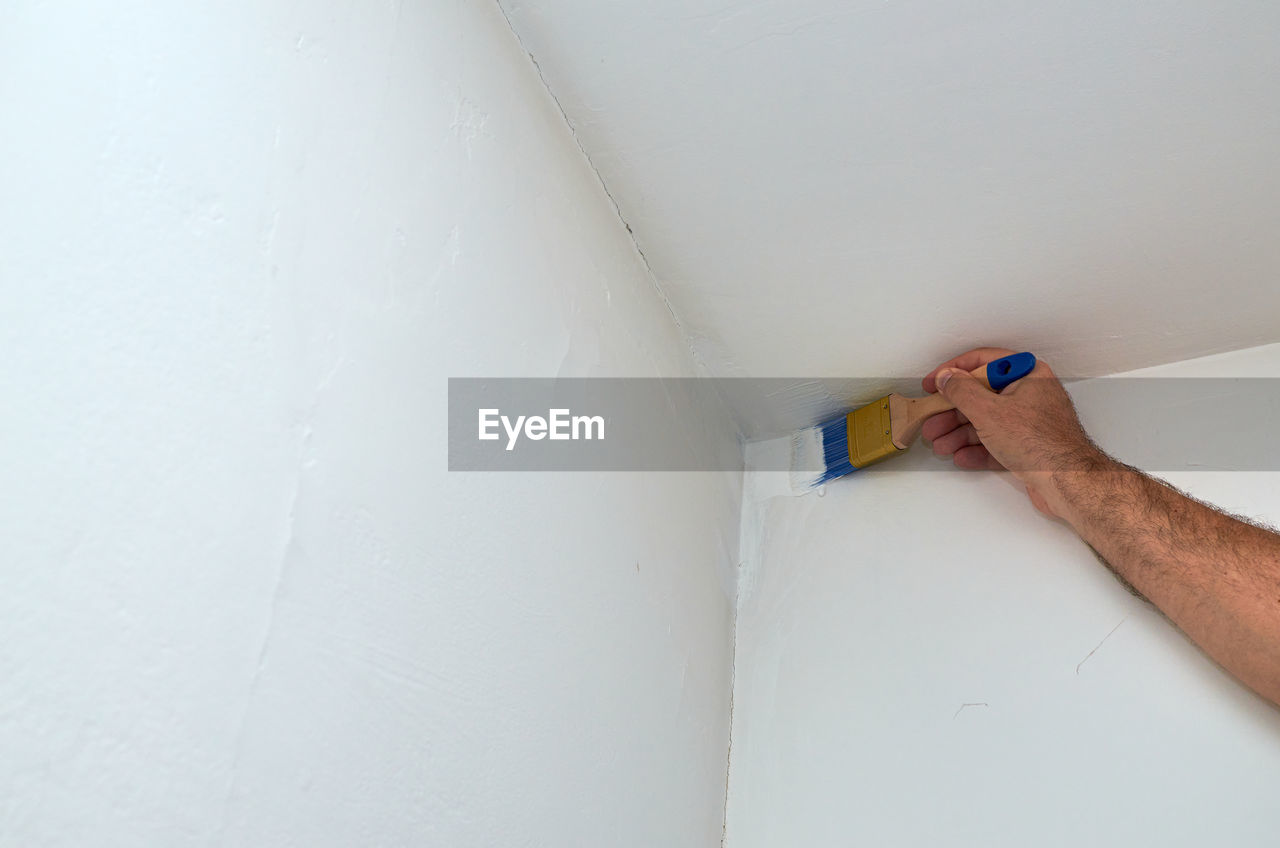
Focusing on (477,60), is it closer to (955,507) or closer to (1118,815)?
(955,507)

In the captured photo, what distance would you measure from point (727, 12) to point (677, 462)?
0.67 m

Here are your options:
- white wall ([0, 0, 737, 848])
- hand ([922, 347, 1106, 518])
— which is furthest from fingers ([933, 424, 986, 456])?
white wall ([0, 0, 737, 848])

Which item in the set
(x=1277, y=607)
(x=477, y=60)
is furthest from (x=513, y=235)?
(x=1277, y=607)

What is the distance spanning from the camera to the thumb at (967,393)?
54.5 inches

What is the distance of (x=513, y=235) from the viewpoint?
3.59 feet

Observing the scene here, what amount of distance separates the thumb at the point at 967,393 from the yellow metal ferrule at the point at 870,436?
114 millimetres

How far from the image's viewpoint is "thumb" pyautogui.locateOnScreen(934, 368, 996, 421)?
138 cm

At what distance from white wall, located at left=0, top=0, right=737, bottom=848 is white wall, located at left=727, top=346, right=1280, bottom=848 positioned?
0.31m

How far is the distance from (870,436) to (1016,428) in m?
0.26

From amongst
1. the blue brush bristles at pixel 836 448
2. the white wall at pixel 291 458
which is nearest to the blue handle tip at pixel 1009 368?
the blue brush bristles at pixel 836 448

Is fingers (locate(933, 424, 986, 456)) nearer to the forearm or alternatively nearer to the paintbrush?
the paintbrush

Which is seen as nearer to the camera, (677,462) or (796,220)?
(796,220)

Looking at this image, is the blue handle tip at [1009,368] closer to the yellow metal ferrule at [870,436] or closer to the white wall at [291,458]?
the yellow metal ferrule at [870,436]

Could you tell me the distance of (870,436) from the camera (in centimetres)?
155
